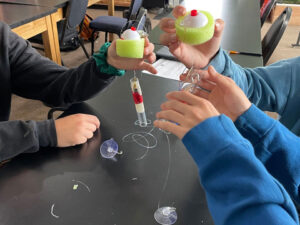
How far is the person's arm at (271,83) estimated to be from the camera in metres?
0.95

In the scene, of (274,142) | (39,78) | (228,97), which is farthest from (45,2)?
(274,142)

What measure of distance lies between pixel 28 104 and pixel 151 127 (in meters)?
1.73

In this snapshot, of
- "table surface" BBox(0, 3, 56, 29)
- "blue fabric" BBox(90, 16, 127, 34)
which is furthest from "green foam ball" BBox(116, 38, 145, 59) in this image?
"blue fabric" BBox(90, 16, 127, 34)

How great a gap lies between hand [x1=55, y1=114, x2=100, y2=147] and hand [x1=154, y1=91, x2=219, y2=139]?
0.32 meters

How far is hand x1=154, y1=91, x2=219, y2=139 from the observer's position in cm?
51

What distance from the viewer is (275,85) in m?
0.97

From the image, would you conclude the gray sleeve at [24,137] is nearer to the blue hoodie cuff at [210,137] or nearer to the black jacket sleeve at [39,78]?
the black jacket sleeve at [39,78]

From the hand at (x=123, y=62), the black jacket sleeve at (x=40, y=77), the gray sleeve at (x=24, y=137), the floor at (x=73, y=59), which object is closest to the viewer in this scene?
the gray sleeve at (x=24, y=137)

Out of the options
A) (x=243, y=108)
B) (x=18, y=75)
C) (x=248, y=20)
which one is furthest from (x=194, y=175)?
(x=248, y=20)

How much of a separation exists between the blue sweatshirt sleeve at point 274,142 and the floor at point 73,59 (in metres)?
1.82

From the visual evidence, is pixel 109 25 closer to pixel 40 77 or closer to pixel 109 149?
pixel 40 77

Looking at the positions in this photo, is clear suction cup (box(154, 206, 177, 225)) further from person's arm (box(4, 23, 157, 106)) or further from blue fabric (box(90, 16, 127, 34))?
blue fabric (box(90, 16, 127, 34))

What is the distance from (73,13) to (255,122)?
2206mm

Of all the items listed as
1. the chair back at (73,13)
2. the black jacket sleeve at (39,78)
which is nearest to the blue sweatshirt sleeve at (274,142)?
the black jacket sleeve at (39,78)
